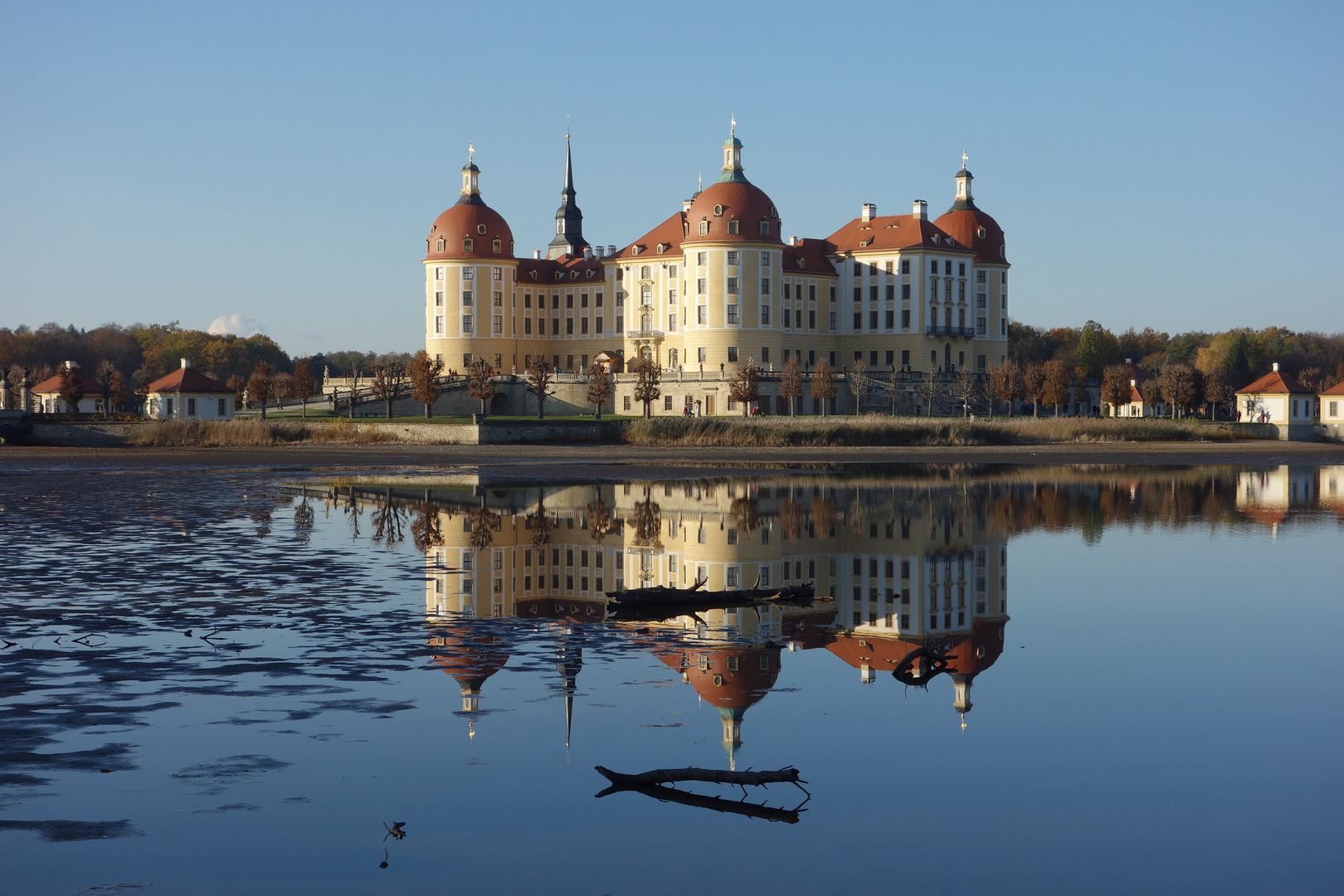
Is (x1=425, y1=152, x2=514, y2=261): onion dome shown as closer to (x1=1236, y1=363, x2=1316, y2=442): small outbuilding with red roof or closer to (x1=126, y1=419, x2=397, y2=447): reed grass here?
(x1=126, y1=419, x2=397, y2=447): reed grass

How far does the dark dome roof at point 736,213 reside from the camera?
9450cm

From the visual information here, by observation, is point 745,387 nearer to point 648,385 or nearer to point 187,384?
point 648,385

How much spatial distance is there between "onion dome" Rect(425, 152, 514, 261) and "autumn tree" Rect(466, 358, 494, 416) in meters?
15.7

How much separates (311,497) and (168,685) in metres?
24.0

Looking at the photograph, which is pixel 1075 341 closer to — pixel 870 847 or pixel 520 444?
pixel 520 444

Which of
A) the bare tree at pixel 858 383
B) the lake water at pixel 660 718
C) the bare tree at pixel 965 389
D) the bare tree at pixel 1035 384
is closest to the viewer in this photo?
the lake water at pixel 660 718

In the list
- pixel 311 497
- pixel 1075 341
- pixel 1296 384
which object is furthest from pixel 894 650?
pixel 1075 341

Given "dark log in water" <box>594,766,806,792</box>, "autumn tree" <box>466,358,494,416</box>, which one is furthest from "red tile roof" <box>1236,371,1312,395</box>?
"dark log in water" <box>594,766,806,792</box>

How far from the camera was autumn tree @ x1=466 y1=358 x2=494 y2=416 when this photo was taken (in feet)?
279

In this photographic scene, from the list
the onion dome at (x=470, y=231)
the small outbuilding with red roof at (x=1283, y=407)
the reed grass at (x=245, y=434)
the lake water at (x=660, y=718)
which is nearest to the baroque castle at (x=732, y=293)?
the onion dome at (x=470, y=231)

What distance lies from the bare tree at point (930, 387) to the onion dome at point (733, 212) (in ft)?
47.7

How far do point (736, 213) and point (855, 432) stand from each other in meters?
33.5

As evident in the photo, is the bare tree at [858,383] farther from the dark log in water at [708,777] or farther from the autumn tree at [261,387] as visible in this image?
the dark log in water at [708,777]

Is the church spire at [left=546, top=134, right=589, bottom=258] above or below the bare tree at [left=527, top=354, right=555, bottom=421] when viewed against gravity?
above
